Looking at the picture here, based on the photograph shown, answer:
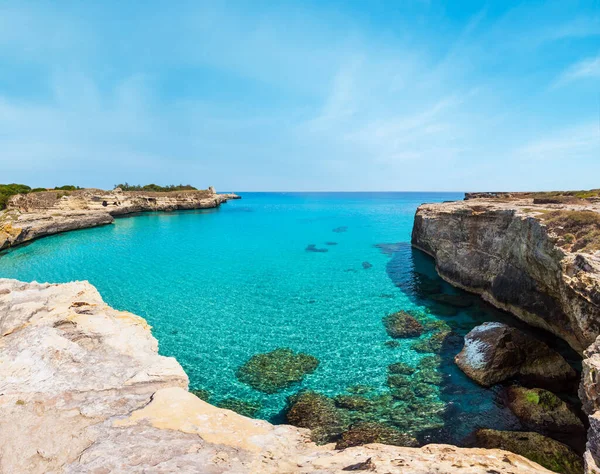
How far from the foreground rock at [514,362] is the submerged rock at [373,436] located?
5067 mm

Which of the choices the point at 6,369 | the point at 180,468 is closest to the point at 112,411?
the point at 180,468

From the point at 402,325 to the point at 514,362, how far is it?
5.95 metres

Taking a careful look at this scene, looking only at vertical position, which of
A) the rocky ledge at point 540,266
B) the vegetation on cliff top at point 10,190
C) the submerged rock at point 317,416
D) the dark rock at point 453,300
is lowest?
the submerged rock at point 317,416

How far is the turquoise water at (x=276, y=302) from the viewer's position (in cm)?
1275

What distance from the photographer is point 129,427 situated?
7.38 m

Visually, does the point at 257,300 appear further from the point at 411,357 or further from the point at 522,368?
the point at 522,368

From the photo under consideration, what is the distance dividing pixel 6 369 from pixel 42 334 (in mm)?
1719

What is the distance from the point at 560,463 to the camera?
8367 millimetres

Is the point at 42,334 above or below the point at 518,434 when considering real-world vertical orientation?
above

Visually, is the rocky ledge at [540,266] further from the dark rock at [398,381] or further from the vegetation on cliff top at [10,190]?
the vegetation on cliff top at [10,190]

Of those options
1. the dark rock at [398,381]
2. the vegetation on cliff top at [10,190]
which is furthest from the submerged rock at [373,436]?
the vegetation on cliff top at [10,190]

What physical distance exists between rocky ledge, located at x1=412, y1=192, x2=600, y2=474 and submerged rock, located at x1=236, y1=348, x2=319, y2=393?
9.95 meters

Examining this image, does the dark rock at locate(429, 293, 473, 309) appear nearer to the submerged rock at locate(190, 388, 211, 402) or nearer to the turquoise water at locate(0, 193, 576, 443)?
the turquoise water at locate(0, 193, 576, 443)

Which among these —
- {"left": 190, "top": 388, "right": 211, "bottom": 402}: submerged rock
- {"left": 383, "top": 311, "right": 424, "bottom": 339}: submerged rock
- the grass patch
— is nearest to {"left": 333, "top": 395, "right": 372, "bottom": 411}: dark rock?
{"left": 190, "top": 388, "right": 211, "bottom": 402}: submerged rock
